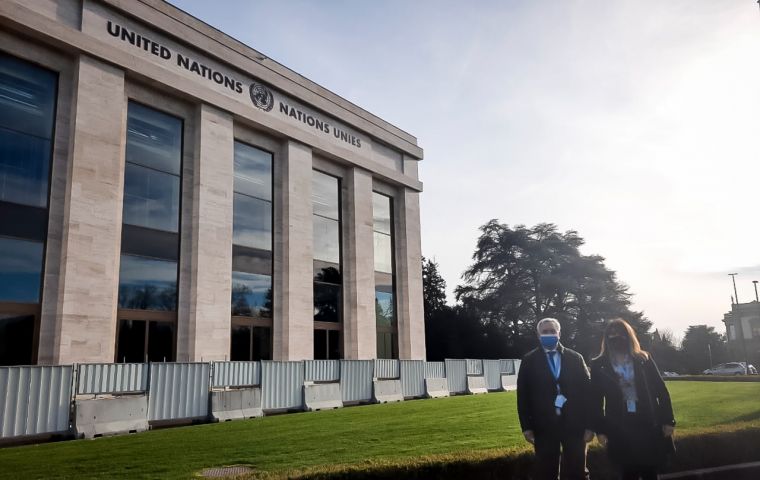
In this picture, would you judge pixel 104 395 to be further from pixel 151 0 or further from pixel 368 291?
pixel 368 291

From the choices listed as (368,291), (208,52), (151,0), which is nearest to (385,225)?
(368,291)

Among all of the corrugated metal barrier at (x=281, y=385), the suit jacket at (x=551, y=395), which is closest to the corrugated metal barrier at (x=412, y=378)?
the corrugated metal barrier at (x=281, y=385)

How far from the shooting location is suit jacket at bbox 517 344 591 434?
5910 mm

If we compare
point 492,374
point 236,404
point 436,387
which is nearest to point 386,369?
point 436,387

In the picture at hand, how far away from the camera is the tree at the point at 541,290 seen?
168 feet

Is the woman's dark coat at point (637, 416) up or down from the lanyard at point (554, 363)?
down

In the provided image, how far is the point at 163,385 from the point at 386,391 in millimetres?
10060

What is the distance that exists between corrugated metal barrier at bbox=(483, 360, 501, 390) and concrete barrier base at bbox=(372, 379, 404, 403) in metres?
7.98

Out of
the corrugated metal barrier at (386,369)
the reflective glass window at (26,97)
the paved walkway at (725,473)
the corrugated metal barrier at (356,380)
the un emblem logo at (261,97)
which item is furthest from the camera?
the un emblem logo at (261,97)

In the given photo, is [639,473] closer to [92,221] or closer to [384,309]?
[92,221]

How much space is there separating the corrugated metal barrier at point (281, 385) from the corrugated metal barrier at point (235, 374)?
0.30 m

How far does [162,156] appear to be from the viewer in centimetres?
2256

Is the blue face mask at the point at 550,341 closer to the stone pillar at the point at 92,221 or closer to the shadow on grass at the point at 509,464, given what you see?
the shadow on grass at the point at 509,464

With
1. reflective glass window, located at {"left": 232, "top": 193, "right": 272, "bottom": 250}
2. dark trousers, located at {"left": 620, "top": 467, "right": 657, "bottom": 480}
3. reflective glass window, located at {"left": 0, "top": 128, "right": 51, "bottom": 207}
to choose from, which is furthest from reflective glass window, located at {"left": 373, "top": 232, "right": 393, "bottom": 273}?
dark trousers, located at {"left": 620, "top": 467, "right": 657, "bottom": 480}
